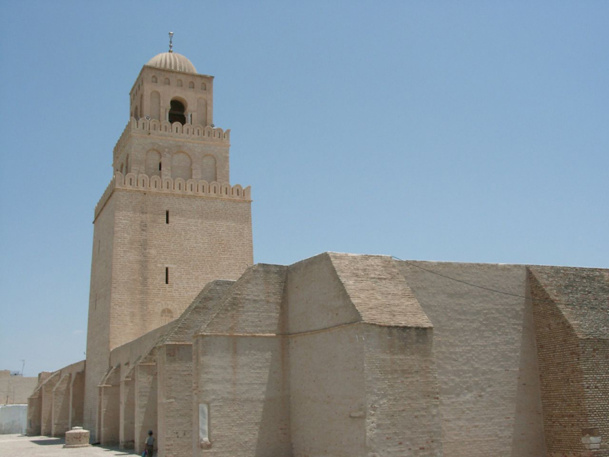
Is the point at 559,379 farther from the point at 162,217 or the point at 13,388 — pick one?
the point at 13,388

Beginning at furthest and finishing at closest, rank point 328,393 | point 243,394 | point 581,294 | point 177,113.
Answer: point 177,113 < point 581,294 < point 243,394 < point 328,393

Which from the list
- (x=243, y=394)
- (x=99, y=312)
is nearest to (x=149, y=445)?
(x=243, y=394)

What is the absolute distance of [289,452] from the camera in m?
13.5

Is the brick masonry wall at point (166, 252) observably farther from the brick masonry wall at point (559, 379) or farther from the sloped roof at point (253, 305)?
the brick masonry wall at point (559, 379)

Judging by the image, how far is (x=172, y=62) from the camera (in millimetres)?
28109

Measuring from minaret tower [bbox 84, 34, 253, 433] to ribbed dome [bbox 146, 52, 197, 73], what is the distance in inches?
1.9

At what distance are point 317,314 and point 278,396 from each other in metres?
1.99

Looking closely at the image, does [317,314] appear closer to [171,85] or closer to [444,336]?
[444,336]

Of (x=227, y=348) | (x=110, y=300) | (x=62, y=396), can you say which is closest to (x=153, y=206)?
(x=110, y=300)

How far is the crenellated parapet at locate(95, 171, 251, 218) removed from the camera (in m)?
25.3

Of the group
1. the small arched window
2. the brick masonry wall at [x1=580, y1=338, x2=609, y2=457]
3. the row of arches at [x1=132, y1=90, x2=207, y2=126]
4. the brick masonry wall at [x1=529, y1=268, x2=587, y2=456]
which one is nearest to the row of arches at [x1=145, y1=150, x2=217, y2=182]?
the row of arches at [x1=132, y1=90, x2=207, y2=126]

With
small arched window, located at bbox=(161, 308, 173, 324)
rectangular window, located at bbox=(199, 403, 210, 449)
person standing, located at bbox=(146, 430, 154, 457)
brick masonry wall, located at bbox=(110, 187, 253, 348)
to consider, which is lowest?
person standing, located at bbox=(146, 430, 154, 457)

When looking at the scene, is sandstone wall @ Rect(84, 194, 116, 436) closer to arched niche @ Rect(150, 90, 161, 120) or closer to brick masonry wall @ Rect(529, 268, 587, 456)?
arched niche @ Rect(150, 90, 161, 120)

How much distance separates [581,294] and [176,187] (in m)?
16.4
